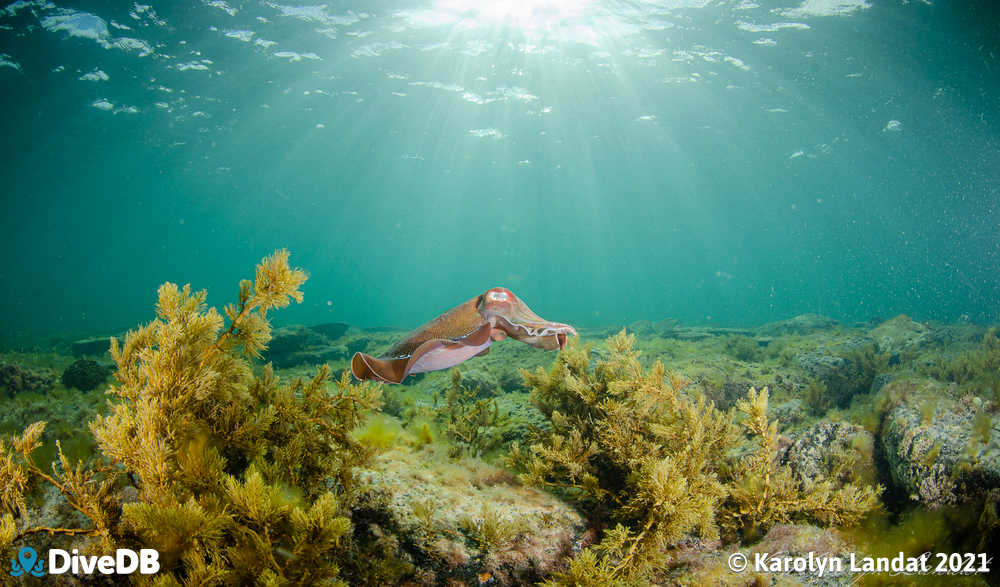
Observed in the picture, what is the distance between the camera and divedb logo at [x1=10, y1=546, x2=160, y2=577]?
6.82 ft

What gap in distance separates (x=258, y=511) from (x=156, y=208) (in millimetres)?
83711

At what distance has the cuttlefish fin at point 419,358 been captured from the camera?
2.90m

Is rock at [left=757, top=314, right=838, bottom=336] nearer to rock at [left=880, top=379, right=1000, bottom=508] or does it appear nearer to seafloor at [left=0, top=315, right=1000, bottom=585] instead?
seafloor at [left=0, top=315, right=1000, bottom=585]

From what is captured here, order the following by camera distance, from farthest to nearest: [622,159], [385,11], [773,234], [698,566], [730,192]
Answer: [773,234] < [730,192] < [622,159] < [385,11] < [698,566]

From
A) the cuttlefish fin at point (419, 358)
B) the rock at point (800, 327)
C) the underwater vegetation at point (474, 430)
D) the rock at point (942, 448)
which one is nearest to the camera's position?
the cuttlefish fin at point (419, 358)

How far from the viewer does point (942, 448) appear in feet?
10.8

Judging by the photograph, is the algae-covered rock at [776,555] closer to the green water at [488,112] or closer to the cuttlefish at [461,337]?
the cuttlefish at [461,337]

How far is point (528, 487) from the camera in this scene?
3.52m

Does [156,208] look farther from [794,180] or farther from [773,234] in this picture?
[773,234]

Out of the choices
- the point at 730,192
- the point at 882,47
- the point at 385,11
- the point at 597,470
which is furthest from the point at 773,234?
the point at 597,470

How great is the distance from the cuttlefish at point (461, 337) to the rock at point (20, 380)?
488 inches

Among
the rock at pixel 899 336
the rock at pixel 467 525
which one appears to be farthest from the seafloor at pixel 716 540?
the rock at pixel 899 336

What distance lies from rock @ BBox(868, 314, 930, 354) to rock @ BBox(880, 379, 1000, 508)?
8222 millimetres

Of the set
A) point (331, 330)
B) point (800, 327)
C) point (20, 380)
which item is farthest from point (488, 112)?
point (20, 380)
